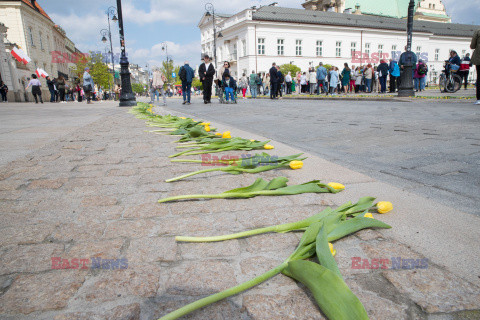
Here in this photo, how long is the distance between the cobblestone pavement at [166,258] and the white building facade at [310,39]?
4799 centimetres

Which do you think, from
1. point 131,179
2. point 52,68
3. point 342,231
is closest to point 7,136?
point 131,179

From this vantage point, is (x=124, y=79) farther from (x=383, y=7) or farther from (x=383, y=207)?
(x=383, y=7)

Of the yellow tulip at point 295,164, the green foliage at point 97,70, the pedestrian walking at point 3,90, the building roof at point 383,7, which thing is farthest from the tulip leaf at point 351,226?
the building roof at point 383,7

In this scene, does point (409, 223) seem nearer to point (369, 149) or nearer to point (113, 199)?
point (113, 199)

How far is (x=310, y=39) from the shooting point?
50969 millimetres

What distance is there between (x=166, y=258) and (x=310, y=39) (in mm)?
54279

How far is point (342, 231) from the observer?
149 cm

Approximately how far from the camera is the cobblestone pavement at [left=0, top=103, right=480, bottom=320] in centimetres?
113

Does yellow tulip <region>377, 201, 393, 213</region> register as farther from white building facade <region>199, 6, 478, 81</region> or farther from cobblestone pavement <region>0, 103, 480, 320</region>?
white building facade <region>199, 6, 478, 81</region>

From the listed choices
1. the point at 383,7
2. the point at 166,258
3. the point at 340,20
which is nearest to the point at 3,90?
the point at 166,258

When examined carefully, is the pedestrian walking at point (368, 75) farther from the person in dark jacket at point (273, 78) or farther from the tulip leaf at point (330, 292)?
the tulip leaf at point (330, 292)

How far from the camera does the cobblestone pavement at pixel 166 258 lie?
113 centimetres

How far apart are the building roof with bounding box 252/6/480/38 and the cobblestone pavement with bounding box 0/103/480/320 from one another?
48910 millimetres

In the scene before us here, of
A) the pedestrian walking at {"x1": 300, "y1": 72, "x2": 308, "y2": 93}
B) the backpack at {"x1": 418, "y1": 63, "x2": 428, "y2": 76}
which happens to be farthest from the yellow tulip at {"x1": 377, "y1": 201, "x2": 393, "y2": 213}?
the pedestrian walking at {"x1": 300, "y1": 72, "x2": 308, "y2": 93}
